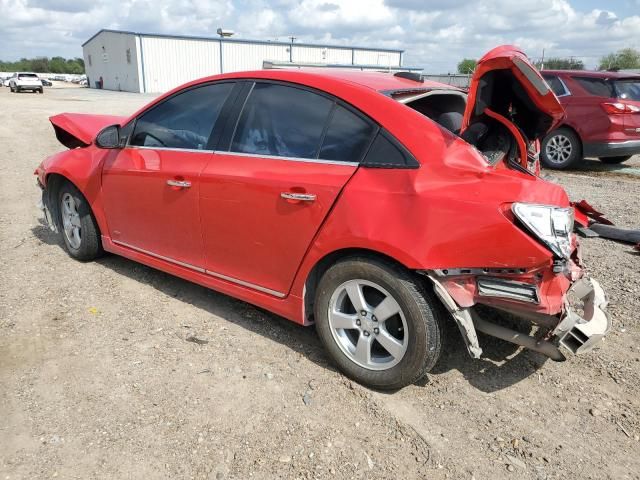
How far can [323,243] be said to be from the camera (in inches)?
112

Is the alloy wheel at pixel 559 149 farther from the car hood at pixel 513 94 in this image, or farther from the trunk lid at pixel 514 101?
the car hood at pixel 513 94

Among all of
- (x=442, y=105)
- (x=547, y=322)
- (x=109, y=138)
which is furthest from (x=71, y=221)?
(x=547, y=322)

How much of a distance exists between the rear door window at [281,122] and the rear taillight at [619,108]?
25.4 ft

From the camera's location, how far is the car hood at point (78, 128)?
4660 millimetres

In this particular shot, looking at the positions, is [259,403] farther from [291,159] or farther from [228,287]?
[291,159]

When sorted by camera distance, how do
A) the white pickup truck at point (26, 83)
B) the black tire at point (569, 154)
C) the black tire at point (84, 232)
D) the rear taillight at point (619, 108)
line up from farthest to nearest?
the white pickup truck at point (26, 83) → the black tire at point (569, 154) → the rear taillight at point (619, 108) → the black tire at point (84, 232)

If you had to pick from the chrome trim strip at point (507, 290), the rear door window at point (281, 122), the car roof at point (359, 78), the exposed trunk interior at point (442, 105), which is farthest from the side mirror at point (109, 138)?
the chrome trim strip at point (507, 290)

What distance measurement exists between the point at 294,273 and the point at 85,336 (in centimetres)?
156

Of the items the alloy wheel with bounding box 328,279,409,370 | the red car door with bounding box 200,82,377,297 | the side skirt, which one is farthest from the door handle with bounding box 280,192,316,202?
the side skirt

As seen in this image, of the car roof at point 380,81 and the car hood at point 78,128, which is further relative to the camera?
the car hood at point 78,128

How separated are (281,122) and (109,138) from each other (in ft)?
5.70

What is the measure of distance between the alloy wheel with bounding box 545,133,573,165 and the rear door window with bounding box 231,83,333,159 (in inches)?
308

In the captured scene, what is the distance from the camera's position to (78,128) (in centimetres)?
476

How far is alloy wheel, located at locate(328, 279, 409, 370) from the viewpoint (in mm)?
2730
